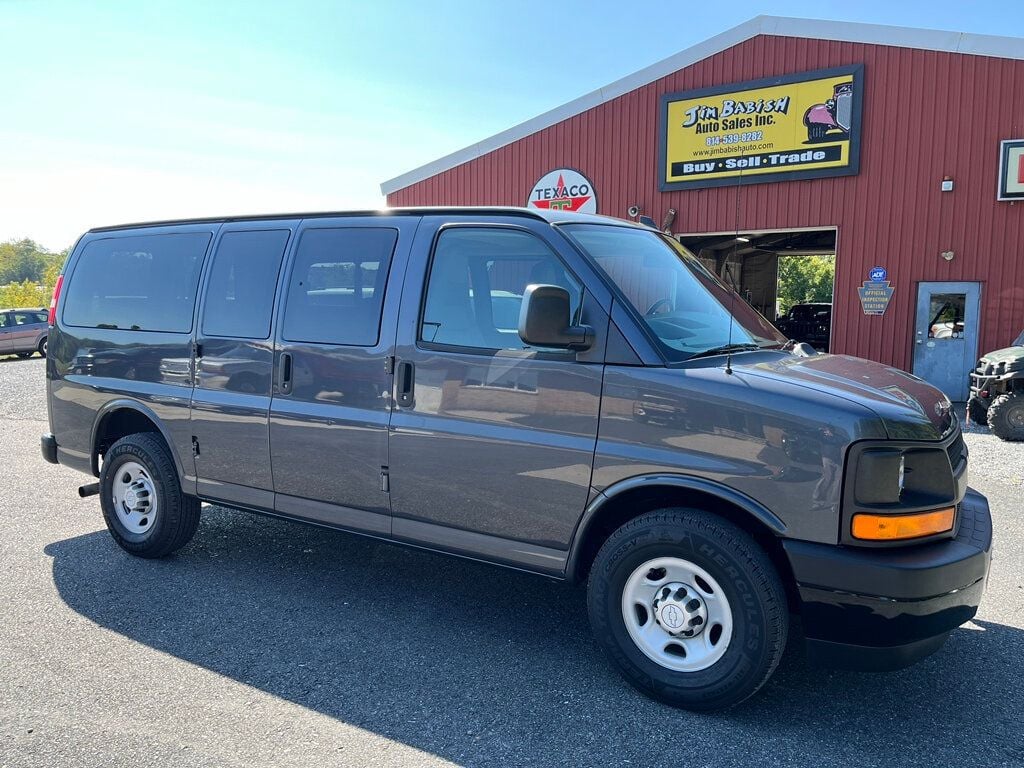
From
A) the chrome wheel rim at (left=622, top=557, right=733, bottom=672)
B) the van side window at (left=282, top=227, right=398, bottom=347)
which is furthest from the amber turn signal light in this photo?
the van side window at (left=282, top=227, right=398, bottom=347)

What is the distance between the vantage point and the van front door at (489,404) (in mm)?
3357

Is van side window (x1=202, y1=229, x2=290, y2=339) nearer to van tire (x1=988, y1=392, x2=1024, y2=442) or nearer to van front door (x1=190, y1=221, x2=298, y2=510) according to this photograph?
van front door (x1=190, y1=221, x2=298, y2=510)

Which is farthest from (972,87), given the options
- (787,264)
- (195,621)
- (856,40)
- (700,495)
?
(787,264)

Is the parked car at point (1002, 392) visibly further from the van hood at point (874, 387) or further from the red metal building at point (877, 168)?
the van hood at point (874, 387)

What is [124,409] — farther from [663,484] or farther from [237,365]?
[663,484]

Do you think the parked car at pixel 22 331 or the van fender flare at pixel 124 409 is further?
the parked car at pixel 22 331

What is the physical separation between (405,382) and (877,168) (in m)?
12.7

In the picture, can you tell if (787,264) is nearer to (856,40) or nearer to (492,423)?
(856,40)

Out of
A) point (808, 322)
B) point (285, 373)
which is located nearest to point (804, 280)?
point (808, 322)

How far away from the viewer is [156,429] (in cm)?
502

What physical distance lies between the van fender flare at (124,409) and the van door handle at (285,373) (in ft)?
3.51

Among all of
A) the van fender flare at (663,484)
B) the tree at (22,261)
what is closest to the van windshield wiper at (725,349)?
the van fender flare at (663,484)

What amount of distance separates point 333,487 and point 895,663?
2.72 m

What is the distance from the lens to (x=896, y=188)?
13.6 metres
